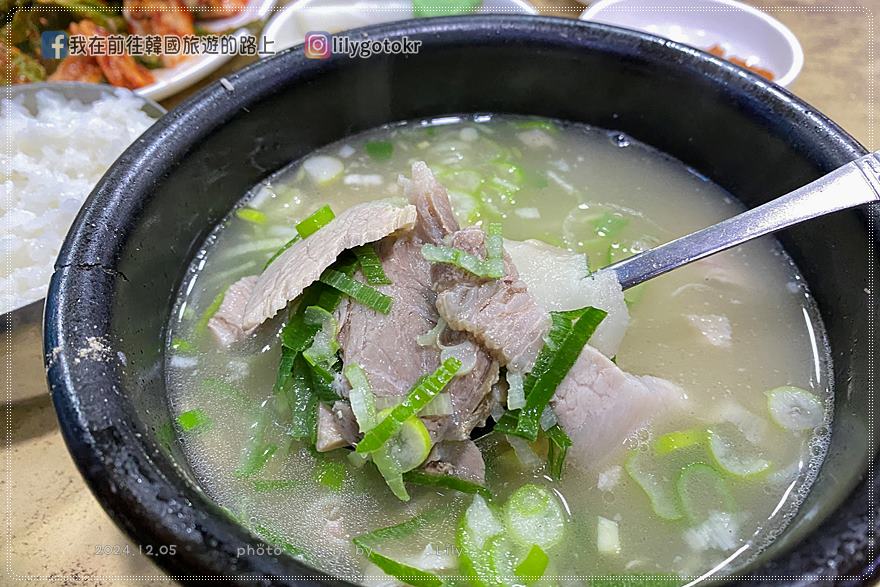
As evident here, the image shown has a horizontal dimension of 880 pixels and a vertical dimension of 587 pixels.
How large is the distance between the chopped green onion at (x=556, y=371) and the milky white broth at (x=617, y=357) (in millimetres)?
153

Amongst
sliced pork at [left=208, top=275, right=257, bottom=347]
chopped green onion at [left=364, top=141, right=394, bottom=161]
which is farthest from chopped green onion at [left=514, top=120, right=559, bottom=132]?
sliced pork at [left=208, top=275, right=257, bottom=347]

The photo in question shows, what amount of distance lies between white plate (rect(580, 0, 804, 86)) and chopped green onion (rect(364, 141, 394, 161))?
1.36 m

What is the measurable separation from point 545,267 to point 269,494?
81 centimetres

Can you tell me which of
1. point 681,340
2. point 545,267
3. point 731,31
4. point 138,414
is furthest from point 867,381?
point 731,31

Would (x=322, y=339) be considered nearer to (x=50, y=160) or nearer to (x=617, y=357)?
(x=617, y=357)

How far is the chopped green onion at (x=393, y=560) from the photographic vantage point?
1.30 metres

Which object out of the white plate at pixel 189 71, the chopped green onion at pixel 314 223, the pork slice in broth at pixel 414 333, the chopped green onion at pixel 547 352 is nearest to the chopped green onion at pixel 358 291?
the pork slice in broth at pixel 414 333

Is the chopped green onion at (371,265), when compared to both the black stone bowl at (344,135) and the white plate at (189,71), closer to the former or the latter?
the black stone bowl at (344,135)

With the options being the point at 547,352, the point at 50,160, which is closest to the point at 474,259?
the point at 547,352

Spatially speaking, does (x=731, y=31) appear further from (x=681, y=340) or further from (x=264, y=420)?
(x=264, y=420)

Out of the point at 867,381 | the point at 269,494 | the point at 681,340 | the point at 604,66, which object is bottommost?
the point at 269,494

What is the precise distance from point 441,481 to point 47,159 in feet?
6.26

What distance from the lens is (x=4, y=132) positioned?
245 cm

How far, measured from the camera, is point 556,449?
149 cm
